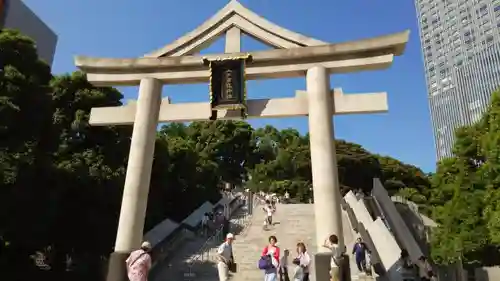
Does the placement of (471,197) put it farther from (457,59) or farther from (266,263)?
(457,59)

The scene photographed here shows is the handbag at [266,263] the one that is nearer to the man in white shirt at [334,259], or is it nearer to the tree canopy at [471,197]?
the man in white shirt at [334,259]

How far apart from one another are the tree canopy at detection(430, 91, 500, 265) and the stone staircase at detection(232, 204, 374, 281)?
3.58 m

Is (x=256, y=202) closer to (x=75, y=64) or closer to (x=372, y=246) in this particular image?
(x=372, y=246)

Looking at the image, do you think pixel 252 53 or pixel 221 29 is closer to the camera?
pixel 252 53

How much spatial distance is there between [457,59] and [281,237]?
262 feet

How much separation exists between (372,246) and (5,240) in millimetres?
11544

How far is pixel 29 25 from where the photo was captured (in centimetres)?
3572

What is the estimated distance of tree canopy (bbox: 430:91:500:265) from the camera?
1300cm

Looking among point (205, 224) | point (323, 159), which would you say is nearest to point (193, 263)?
point (205, 224)

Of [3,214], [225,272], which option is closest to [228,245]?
[225,272]

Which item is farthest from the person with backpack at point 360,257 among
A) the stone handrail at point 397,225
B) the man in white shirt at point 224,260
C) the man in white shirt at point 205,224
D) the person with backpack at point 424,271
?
the man in white shirt at point 205,224

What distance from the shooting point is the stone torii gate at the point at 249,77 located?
33.6ft

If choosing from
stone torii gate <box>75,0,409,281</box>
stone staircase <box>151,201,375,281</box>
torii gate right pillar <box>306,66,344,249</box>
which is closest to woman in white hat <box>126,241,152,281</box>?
stone torii gate <box>75,0,409,281</box>

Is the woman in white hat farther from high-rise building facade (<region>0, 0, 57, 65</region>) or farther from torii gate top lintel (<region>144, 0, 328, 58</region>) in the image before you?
high-rise building facade (<region>0, 0, 57, 65</region>)
